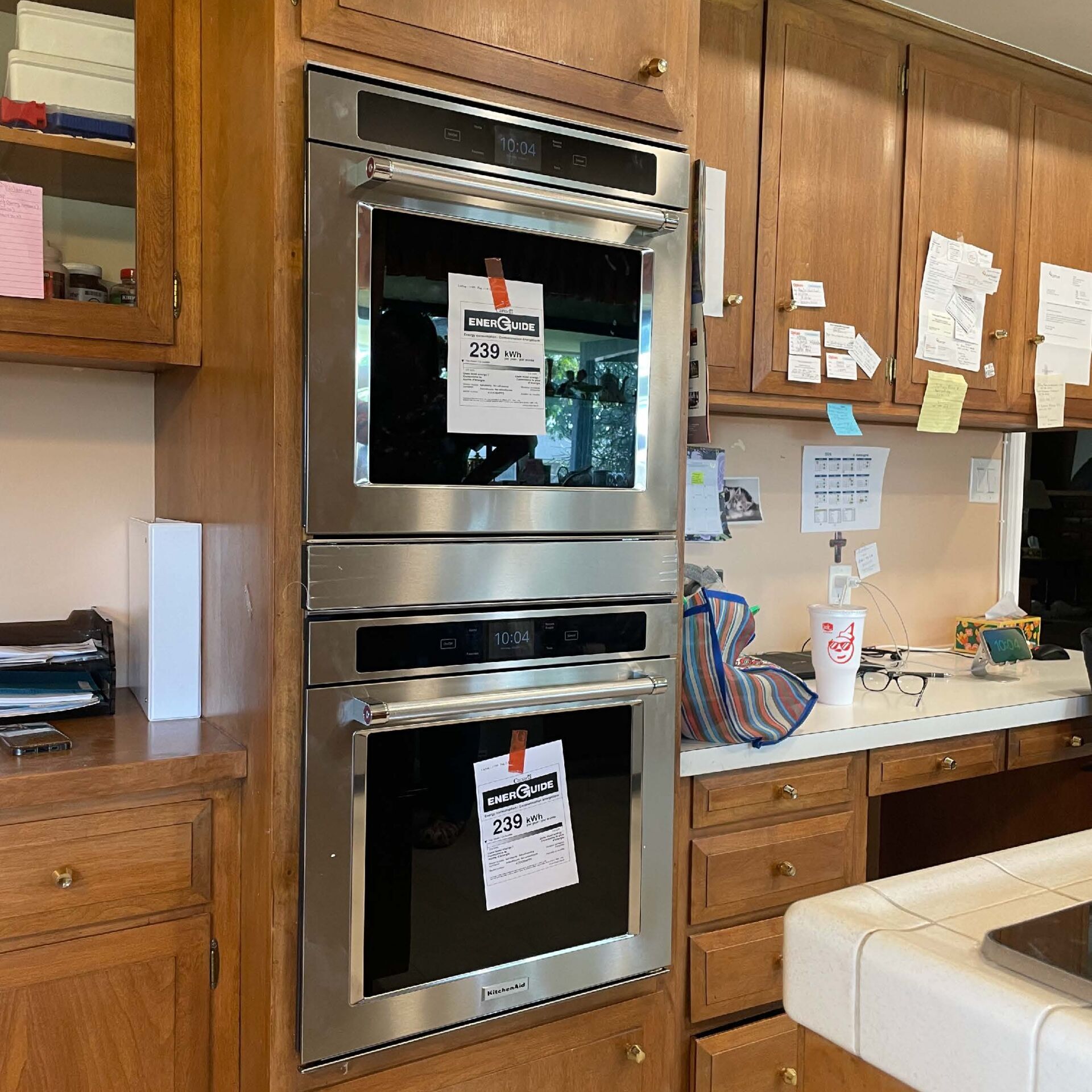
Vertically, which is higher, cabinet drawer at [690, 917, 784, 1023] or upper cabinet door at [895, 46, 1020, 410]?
upper cabinet door at [895, 46, 1020, 410]

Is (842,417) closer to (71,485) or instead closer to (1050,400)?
(1050,400)

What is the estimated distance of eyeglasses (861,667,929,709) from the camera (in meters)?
2.33

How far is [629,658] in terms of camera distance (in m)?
1.69

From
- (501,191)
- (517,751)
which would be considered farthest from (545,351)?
(517,751)

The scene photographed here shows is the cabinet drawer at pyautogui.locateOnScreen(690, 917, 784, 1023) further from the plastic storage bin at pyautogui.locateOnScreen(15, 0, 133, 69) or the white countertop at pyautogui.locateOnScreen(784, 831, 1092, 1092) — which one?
the plastic storage bin at pyautogui.locateOnScreen(15, 0, 133, 69)

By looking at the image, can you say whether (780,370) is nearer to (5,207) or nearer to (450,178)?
(450,178)

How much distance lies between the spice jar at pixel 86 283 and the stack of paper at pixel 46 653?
566 millimetres

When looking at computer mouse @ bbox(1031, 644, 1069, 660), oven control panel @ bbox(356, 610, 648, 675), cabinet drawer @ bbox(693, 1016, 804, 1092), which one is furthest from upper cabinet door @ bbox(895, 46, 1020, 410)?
cabinet drawer @ bbox(693, 1016, 804, 1092)

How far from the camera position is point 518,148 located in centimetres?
154

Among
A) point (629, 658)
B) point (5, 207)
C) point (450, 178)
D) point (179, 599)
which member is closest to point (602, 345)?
point (450, 178)

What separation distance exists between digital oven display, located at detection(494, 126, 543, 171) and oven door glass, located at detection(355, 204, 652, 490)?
10 centimetres

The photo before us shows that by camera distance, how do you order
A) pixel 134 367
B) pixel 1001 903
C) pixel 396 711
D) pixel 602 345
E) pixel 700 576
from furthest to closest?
pixel 700 576, pixel 134 367, pixel 602 345, pixel 396 711, pixel 1001 903

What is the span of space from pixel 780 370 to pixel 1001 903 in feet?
Answer: 5.41

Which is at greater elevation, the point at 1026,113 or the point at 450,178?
the point at 1026,113
